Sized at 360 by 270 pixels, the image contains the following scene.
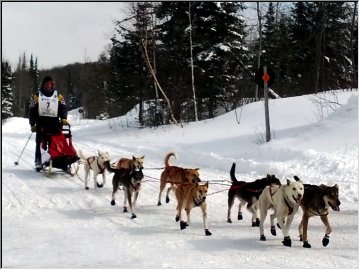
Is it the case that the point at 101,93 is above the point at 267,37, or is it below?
below

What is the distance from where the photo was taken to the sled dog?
5.69 metres

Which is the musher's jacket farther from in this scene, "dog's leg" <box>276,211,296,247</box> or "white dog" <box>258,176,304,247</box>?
"dog's leg" <box>276,211,296,247</box>

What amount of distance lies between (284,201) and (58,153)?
6.25m

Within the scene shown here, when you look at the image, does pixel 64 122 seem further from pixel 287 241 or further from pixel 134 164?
pixel 287 241

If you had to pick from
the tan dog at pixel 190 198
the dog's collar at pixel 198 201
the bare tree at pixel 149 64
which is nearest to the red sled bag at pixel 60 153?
the tan dog at pixel 190 198

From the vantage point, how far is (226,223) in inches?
278

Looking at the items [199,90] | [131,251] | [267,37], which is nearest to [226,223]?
[131,251]

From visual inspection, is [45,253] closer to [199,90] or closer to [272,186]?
[272,186]

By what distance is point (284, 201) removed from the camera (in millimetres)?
5895

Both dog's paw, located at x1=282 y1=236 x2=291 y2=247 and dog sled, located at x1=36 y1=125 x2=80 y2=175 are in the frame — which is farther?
dog sled, located at x1=36 y1=125 x2=80 y2=175

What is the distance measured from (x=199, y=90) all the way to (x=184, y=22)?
3696 millimetres

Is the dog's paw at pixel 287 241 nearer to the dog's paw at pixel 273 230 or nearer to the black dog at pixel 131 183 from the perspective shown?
the dog's paw at pixel 273 230

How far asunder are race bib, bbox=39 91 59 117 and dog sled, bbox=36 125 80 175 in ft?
1.82

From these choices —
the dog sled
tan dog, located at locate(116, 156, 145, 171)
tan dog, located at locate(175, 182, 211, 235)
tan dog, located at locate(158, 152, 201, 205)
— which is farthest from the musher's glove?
tan dog, located at locate(175, 182, 211, 235)
